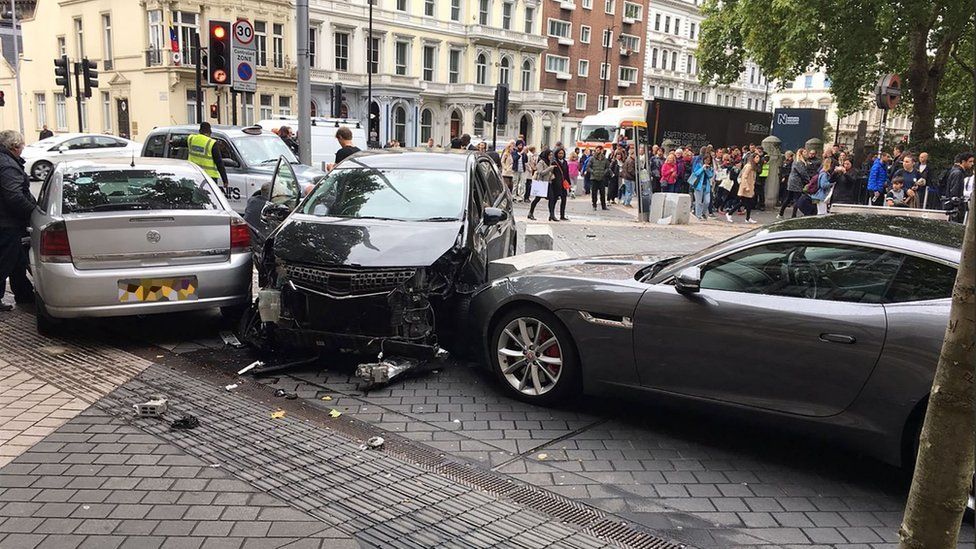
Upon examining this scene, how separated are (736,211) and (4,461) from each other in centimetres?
1974

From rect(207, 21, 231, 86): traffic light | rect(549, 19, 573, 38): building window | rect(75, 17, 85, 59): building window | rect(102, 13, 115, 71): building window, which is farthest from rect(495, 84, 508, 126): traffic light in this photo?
rect(549, 19, 573, 38): building window

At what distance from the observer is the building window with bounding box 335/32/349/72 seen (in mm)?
47625

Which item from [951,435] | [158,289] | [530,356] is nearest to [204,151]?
[158,289]

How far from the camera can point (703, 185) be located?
62.2 feet

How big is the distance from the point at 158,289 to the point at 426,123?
50403 mm

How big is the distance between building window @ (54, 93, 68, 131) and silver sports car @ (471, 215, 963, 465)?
166ft

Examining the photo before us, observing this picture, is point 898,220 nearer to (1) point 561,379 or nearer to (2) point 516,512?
(1) point 561,379

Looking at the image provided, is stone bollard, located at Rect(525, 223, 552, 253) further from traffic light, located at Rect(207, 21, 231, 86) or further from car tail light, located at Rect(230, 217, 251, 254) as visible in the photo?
traffic light, located at Rect(207, 21, 231, 86)

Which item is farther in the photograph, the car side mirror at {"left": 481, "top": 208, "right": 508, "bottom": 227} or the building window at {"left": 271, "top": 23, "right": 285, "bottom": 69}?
the building window at {"left": 271, "top": 23, "right": 285, "bottom": 69}

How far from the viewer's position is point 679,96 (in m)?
80.0

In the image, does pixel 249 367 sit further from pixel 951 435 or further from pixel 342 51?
pixel 342 51

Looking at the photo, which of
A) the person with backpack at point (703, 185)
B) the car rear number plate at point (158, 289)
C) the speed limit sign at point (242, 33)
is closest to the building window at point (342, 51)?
the person with backpack at point (703, 185)

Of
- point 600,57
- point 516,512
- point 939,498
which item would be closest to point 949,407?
point 939,498

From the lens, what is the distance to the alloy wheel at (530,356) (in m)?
5.21
